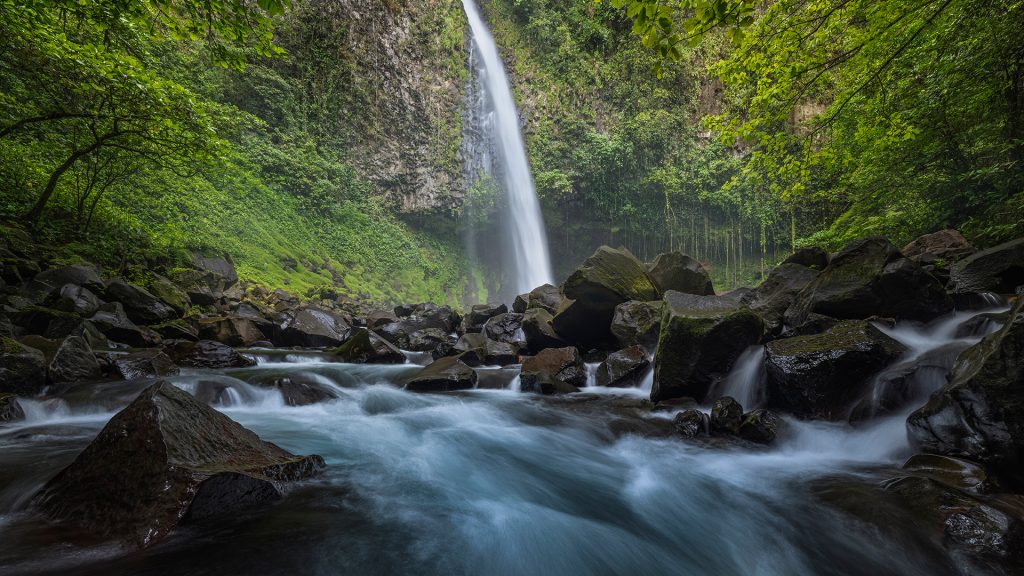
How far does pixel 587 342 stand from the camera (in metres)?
9.38

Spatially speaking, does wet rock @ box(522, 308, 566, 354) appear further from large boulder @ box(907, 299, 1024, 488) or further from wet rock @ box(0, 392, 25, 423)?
wet rock @ box(0, 392, 25, 423)

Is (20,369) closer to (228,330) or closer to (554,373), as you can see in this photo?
(228,330)

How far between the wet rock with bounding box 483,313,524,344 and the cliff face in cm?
1780

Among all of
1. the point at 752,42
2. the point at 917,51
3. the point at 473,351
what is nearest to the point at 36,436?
the point at 473,351

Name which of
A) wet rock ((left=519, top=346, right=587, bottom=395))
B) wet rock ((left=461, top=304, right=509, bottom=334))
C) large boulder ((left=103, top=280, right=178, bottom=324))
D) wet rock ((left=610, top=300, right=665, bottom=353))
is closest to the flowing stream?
wet rock ((left=519, top=346, right=587, bottom=395))

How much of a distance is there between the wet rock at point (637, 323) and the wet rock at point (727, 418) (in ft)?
9.55

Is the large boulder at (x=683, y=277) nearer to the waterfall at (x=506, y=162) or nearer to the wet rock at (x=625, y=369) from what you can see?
the wet rock at (x=625, y=369)

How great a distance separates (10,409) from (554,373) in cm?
678

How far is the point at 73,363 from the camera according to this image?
5293 mm

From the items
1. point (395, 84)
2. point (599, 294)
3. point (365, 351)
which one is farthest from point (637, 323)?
point (395, 84)

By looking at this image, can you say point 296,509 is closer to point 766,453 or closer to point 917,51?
point 766,453

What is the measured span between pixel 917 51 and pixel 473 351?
935 centimetres

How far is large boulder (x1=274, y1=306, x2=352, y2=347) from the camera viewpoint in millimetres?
10805

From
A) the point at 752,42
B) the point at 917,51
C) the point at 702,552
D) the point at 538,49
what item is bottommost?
the point at 702,552
